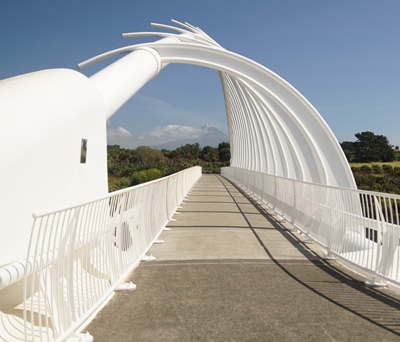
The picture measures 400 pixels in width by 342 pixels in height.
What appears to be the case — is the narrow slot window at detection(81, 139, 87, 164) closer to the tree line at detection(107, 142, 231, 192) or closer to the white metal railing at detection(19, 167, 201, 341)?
the white metal railing at detection(19, 167, 201, 341)

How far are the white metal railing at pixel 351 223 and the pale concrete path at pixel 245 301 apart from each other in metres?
0.31

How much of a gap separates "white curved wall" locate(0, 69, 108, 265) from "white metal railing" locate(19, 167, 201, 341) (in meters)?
0.28

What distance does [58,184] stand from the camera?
518 cm

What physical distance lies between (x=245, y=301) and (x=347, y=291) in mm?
1559

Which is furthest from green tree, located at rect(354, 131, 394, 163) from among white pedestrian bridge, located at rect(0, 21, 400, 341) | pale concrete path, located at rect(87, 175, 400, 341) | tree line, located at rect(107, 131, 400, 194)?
pale concrete path, located at rect(87, 175, 400, 341)

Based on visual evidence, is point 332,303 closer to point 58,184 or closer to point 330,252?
point 330,252

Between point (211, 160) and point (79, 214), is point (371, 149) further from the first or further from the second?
point (79, 214)

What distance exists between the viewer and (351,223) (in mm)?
6688

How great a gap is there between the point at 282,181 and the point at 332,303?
26.6ft

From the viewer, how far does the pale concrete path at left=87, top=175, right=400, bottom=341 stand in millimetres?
3971

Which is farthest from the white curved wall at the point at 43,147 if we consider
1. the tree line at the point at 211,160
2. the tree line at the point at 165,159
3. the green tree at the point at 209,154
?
the green tree at the point at 209,154

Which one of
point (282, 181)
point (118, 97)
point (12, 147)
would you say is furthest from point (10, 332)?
point (282, 181)

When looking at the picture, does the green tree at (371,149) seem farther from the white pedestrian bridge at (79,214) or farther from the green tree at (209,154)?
the white pedestrian bridge at (79,214)

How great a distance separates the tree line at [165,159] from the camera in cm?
5085
